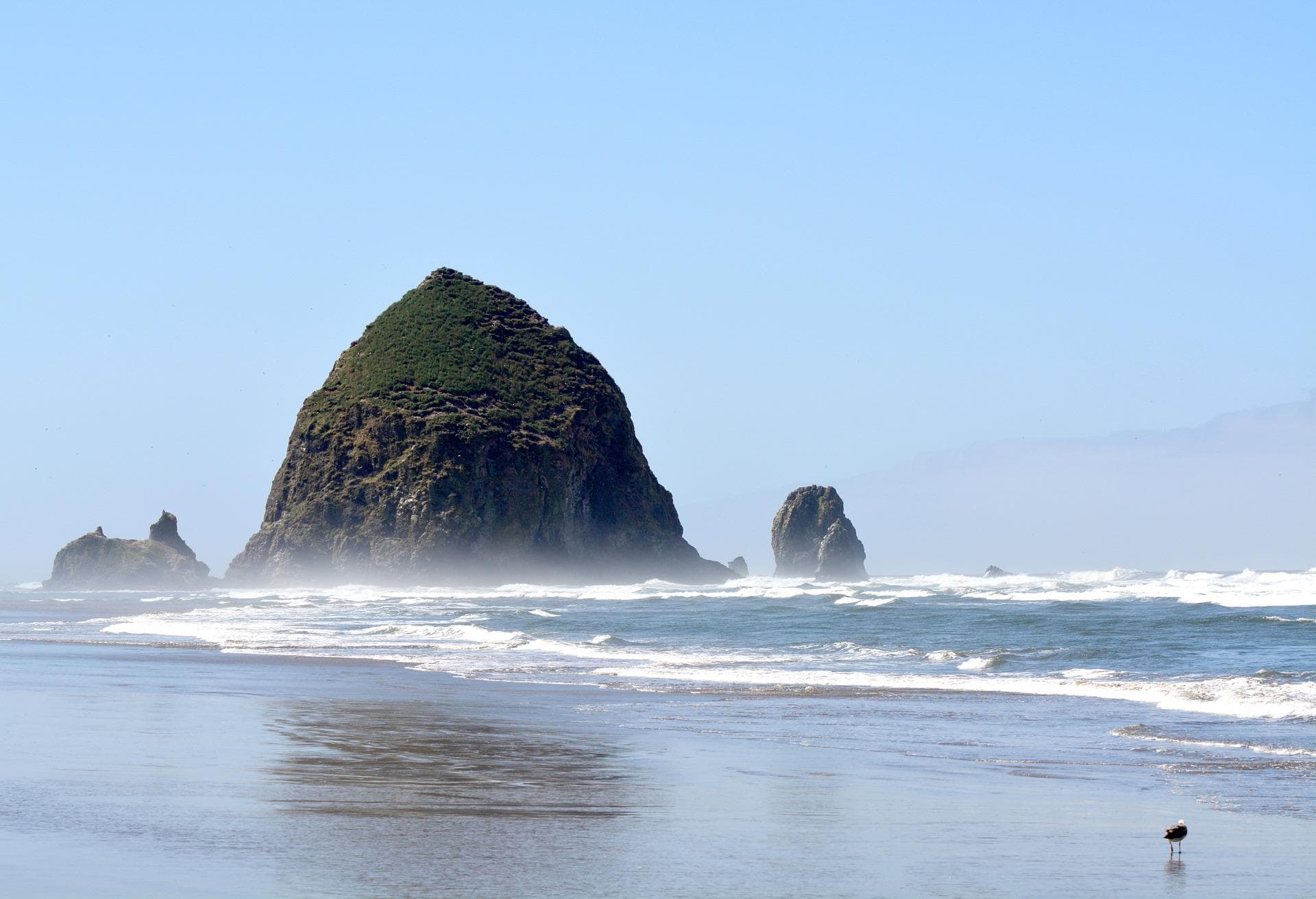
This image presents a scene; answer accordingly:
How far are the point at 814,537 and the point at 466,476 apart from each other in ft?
119

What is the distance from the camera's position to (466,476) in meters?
89.2

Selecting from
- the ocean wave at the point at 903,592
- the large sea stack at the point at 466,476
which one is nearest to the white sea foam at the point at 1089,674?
the ocean wave at the point at 903,592

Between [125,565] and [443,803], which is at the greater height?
[125,565]

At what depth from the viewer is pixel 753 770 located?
1213cm

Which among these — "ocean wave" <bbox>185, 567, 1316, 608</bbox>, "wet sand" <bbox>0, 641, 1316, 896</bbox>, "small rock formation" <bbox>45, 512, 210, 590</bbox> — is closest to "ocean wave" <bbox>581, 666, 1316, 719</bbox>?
"wet sand" <bbox>0, 641, 1316, 896</bbox>

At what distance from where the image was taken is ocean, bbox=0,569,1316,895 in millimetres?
11195

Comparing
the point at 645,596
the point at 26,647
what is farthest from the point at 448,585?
the point at 26,647

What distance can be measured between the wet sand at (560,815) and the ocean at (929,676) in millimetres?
100

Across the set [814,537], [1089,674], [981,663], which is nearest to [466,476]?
[814,537]

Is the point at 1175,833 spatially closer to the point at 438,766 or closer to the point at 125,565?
the point at 438,766

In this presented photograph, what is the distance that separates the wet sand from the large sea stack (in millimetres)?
70724

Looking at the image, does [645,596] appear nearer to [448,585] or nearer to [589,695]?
[448,585]

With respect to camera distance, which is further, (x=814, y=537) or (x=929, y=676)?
(x=814, y=537)

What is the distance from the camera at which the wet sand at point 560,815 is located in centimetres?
782
